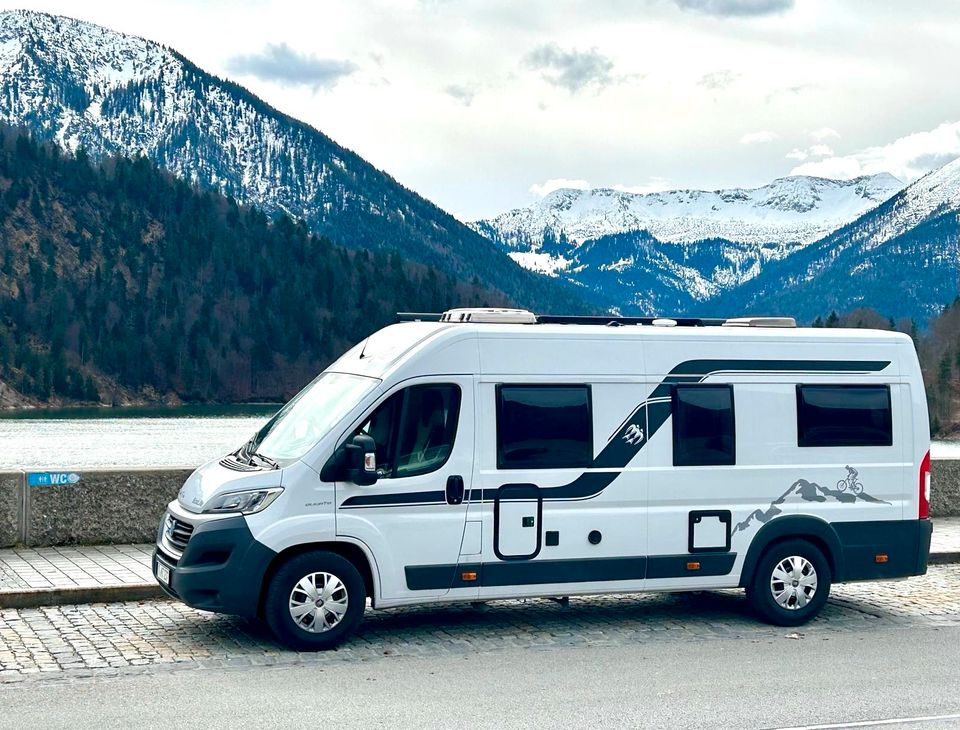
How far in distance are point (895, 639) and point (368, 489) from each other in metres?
4.19

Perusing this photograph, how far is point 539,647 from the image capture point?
9.45 m

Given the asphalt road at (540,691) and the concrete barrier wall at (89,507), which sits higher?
the concrete barrier wall at (89,507)

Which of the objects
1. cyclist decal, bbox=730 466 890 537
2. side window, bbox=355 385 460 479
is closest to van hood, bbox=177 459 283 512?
side window, bbox=355 385 460 479

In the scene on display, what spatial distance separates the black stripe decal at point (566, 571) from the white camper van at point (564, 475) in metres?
0.01

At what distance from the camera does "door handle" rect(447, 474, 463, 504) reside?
9430mm

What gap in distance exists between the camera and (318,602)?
9.09m

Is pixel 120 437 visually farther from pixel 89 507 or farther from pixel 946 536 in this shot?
pixel 946 536

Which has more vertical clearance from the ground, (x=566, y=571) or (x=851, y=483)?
(x=851, y=483)

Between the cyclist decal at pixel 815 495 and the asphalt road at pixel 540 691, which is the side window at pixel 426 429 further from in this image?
the cyclist decal at pixel 815 495

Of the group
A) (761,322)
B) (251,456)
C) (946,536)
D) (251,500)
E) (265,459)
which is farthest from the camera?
(946,536)

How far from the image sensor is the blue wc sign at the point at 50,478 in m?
12.9

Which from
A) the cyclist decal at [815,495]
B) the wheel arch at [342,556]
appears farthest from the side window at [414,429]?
the cyclist decal at [815,495]

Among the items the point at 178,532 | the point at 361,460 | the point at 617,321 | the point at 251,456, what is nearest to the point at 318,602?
the point at 361,460

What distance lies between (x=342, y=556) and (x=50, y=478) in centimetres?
497
